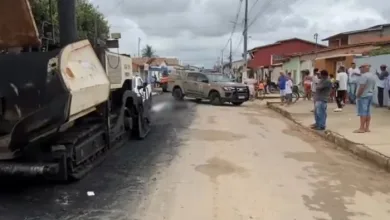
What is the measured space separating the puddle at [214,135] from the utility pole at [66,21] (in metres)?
4.70

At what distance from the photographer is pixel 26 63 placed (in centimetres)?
629

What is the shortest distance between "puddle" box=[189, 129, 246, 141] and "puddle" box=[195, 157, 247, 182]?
124 inches

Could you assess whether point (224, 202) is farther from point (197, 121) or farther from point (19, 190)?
point (197, 121)

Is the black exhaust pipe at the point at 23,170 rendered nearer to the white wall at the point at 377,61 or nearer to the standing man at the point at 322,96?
the standing man at the point at 322,96

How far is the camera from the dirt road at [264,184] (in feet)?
19.3

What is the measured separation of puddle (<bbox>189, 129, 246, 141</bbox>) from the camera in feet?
40.0

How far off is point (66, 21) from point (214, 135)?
5544 millimetres

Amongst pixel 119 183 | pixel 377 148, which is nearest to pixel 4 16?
pixel 119 183

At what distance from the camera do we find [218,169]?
27.2 ft

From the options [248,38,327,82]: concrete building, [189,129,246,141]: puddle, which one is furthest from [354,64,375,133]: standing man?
[248,38,327,82]: concrete building

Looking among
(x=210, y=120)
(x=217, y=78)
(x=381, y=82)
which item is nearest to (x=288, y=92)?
(x=217, y=78)

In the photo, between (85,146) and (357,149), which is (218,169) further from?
Answer: (357,149)

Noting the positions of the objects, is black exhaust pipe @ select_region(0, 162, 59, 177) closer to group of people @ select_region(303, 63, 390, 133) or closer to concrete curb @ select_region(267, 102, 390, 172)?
concrete curb @ select_region(267, 102, 390, 172)

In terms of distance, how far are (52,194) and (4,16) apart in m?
2.49
